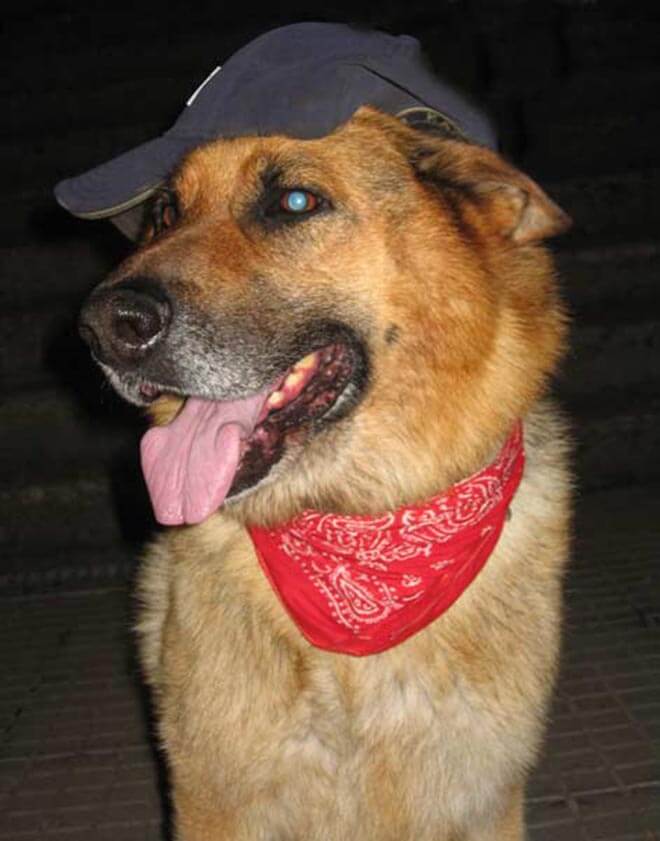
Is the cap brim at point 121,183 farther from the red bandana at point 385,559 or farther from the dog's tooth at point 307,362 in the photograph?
the red bandana at point 385,559

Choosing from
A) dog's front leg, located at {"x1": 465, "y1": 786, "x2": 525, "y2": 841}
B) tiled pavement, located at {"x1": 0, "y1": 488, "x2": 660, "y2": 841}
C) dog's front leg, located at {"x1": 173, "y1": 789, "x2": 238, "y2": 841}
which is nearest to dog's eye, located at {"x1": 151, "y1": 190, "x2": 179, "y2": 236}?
dog's front leg, located at {"x1": 173, "y1": 789, "x2": 238, "y2": 841}

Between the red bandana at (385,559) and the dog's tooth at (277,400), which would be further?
the red bandana at (385,559)

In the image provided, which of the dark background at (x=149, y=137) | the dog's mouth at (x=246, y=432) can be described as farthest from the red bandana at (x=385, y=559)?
the dark background at (x=149, y=137)

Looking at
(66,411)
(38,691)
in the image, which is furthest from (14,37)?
(38,691)

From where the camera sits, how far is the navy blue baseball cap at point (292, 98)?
1.88 metres

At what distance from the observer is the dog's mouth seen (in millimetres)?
1850

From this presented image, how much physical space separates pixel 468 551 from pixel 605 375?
3.55m

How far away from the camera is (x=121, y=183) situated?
6.97 feet

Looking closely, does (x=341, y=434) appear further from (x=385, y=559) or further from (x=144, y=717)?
(x=144, y=717)

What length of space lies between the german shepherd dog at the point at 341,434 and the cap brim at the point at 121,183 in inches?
2.0

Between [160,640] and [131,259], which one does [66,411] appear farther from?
[131,259]

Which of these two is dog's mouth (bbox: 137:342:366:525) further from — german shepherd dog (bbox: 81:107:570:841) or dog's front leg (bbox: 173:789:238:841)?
dog's front leg (bbox: 173:789:238:841)

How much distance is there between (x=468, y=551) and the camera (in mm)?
2121

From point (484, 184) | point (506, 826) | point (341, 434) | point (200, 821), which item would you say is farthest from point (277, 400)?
point (506, 826)
